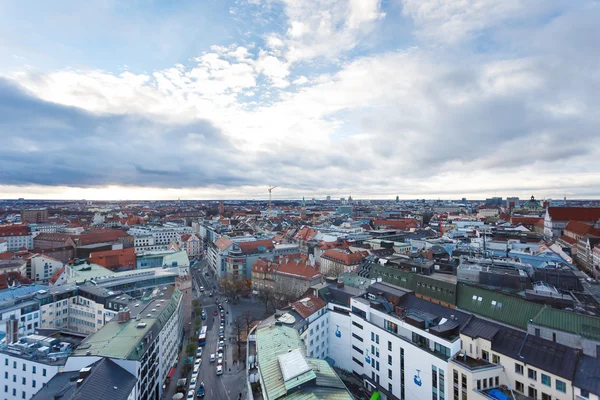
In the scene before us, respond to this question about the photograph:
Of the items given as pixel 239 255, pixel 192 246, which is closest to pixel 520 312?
pixel 239 255

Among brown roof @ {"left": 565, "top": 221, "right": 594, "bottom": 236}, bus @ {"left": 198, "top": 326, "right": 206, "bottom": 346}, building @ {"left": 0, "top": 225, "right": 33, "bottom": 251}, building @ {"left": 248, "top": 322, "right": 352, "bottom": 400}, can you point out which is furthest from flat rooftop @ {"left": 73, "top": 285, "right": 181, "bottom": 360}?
building @ {"left": 0, "top": 225, "right": 33, "bottom": 251}

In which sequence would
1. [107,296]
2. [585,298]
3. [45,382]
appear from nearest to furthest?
[45,382] → [585,298] → [107,296]

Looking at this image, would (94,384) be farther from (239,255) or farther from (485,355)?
(239,255)

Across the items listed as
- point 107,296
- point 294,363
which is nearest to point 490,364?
point 294,363

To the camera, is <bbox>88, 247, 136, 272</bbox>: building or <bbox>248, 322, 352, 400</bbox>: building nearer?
<bbox>248, 322, 352, 400</bbox>: building

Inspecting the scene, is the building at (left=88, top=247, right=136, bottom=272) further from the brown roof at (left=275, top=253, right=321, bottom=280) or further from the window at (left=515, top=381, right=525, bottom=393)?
the window at (left=515, top=381, right=525, bottom=393)

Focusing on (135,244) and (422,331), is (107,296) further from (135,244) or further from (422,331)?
(135,244)
